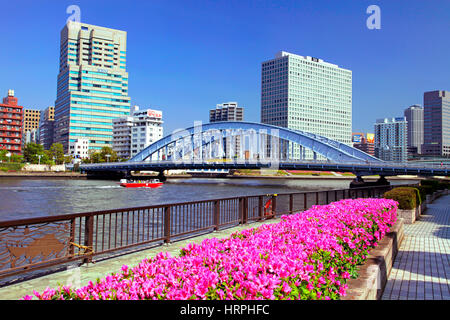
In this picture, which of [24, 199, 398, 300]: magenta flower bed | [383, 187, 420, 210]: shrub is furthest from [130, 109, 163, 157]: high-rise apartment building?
[24, 199, 398, 300]: magenta flower bed

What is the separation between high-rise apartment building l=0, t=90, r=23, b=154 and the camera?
126 m

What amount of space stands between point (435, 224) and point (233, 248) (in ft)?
52.7

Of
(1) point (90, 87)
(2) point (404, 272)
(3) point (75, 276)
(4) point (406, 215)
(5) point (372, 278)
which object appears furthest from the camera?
(1) point (90, 87)

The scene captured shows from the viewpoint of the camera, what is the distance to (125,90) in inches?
7018

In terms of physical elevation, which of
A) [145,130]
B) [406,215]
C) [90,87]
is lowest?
[406,215]

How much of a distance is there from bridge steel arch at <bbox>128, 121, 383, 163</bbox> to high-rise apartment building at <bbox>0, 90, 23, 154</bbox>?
43826 millimetres

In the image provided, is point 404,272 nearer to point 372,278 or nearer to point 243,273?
point 372,278

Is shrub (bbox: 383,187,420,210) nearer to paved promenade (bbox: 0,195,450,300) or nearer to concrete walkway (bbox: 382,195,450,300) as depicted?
concrete walkway (bbox: 382,195,450,300)

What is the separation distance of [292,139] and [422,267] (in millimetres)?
85846

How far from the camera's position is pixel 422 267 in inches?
385

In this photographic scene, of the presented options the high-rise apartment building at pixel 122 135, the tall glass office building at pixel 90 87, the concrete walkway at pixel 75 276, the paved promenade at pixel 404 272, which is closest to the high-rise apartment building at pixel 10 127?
the tall glass office building at pixel 90 87

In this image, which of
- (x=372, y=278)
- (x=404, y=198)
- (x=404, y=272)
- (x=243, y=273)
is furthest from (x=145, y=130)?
(x=243, y=273)
